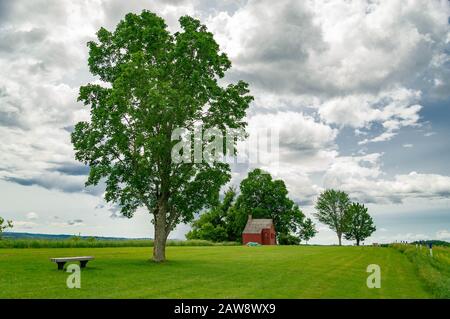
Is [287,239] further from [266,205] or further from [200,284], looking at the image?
[200,284]

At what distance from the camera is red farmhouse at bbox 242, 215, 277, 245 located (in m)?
84.6

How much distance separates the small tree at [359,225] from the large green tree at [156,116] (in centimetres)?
9027

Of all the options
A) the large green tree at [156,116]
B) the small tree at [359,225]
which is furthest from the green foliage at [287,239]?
the large green tree at [156,116]

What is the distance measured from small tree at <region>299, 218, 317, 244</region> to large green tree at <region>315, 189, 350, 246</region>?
63.1 ft

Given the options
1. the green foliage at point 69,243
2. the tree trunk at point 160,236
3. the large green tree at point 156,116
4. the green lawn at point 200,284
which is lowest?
the green foliage at point 69,243

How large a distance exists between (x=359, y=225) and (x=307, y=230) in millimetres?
29785

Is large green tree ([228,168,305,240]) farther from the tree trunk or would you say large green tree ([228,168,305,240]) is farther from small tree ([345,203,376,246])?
the tree trunk

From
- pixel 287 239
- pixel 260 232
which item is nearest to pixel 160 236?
pixel 260 232

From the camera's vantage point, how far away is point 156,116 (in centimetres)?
2872

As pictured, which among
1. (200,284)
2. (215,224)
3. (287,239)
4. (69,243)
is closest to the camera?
(200,284)

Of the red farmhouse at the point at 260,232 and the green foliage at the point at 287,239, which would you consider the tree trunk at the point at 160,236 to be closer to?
the red farmhouse at the point at 260,232

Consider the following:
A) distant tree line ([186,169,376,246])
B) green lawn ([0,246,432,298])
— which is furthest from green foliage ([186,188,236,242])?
green lawn ([0,246,432,298])

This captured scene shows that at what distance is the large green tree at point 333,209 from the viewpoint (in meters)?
111
